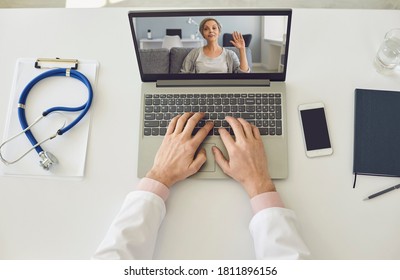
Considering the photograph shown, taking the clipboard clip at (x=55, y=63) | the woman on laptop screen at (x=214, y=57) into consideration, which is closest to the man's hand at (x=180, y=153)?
the woman on laptop screen at (x=214, y=57)

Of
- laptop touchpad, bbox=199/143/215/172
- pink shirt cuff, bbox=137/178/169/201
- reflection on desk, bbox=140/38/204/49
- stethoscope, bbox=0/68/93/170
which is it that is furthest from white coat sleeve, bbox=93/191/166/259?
reflection on desk, bbox=140/38/204/49

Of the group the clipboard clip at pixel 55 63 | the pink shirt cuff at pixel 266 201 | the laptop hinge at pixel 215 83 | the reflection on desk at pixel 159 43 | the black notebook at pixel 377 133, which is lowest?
the pink shirt cuff at pixel 266 201

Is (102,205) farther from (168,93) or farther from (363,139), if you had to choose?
(363,139)

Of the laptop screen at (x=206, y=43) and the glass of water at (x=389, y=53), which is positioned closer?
the laptop screen at (x=206, y=43)

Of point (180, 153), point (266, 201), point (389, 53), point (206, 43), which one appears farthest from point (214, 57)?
point (389, 53)

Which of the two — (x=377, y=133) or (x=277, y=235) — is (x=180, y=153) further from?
(x=377, y=133)

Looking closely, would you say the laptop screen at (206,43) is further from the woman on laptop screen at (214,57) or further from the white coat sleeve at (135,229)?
the white coat sleeve at (135,229)

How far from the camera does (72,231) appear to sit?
66 centimetres

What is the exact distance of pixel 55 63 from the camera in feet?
2.56

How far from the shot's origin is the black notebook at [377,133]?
2.18 ft

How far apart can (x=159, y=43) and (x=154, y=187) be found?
0.32 metres

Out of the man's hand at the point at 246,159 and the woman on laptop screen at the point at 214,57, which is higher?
the woman on laptop screen at the point at 214,57

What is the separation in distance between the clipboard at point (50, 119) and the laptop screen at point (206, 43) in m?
0.19

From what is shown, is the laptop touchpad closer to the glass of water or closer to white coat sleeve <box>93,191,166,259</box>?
white coat sleeve <box>93,191,166,259</box>
